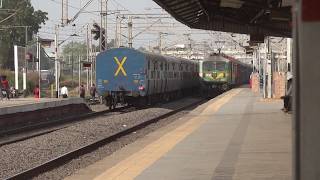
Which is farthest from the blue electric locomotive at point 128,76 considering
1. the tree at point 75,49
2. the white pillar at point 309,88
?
the tree at point 75,49

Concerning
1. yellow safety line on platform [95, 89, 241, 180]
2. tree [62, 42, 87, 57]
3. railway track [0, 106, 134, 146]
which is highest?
tree [62, 42, 87, 57]

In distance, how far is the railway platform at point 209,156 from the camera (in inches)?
352

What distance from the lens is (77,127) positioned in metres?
19.8

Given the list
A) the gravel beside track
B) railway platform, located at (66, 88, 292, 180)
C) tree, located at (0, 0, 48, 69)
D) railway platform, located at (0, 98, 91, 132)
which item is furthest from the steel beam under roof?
tree, located at (0, 0, 48, 69)

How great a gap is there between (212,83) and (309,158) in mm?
46428

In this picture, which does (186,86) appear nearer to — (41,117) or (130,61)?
(130,61)

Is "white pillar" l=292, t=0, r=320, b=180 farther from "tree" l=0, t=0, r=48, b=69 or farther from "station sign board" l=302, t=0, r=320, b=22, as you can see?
"tree" l=0, t=0, r=48, b=69

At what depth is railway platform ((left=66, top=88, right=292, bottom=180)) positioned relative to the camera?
8.95 m

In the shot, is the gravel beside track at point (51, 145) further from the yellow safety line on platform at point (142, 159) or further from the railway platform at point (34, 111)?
the railway platform at point (34, 111)

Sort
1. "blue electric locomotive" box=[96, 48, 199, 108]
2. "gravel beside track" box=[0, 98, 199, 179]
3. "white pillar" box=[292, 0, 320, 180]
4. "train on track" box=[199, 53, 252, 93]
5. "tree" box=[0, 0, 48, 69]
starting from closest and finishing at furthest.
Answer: "white pillar" box=[292, 0, 320, 180]
"gravel beside track" box=[0, 98, 199, 179]
"blue electric locomotive" box=[96, 48, 199, 108]
"train on track" box=[199, 53, 252, 93]
"tree" box=[0, 0, 48, 69]

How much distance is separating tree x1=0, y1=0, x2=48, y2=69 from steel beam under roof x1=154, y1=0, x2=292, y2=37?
3194 inches

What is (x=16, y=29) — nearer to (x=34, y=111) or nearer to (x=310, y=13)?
(x=34, y=111)

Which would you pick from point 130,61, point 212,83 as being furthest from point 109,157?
point 212,83

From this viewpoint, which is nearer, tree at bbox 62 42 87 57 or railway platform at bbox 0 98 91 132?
railway platform at bbox 0 98 91 132
